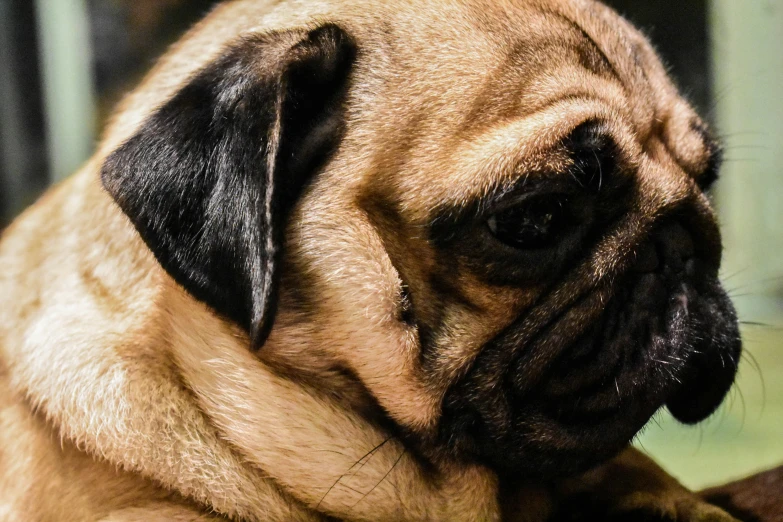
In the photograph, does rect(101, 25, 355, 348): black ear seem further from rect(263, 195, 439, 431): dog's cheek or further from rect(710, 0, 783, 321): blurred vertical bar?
rect(710, 0, 783, 321): blurred vertical bar

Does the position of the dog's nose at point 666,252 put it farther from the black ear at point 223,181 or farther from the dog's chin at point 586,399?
the black ear at point 223,181

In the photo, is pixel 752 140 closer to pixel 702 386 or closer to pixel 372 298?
pixel 702 386

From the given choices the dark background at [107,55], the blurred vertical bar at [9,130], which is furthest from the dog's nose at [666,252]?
the blurred vertical bar at [9,130]

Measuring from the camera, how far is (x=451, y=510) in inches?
51.7

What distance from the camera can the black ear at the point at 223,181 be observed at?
1.10 m

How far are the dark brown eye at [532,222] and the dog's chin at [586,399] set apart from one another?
150 mm

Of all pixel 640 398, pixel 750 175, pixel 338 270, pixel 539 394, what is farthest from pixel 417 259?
pixel 750 175

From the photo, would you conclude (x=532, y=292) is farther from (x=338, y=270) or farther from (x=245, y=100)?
(x=245, y=100)

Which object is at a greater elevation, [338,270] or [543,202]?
[543,202]

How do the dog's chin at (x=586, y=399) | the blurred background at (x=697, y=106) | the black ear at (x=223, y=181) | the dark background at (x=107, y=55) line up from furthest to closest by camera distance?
the dark background at (x=107, y=55) < the blurred background at (x=697, y=106) < the dog's chin at (x=586, y=399) < the black ear at (x=223, y=181)

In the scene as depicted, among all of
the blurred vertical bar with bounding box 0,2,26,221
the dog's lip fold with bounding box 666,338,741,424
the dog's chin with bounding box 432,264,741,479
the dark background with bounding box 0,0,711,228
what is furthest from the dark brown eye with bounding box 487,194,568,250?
the blurred vertical bar with bounding box 0,2,26,221

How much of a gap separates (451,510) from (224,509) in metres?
0.35

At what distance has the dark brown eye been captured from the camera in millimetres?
1187

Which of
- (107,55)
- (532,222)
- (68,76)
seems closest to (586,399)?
(532,222)
